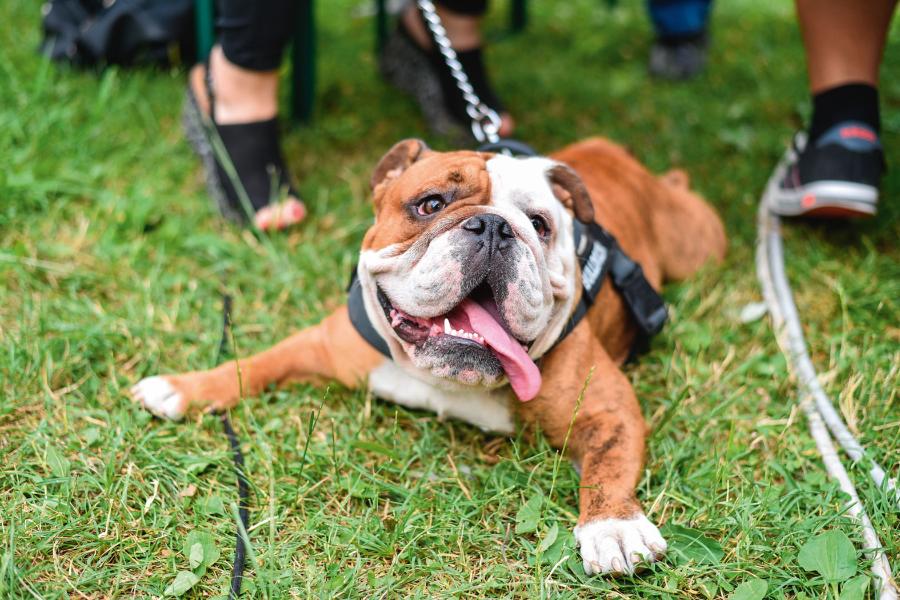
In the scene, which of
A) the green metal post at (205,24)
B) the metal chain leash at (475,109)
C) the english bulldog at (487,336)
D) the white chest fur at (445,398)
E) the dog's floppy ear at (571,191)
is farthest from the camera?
the green metal post at (205,24)

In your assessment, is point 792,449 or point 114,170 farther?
point 114,170

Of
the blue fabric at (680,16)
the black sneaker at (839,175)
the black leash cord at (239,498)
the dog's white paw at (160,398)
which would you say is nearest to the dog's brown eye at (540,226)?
the black leash cord at (239,498)

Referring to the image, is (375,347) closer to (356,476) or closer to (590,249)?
(356,476)

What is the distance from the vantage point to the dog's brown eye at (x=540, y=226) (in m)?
2.30

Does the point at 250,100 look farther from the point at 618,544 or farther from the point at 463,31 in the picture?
the point at 618,544

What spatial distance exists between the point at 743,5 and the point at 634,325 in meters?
5.17

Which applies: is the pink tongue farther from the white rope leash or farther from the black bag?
the black bag

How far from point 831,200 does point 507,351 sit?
191 centimetres

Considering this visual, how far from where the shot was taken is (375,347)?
2375 mm

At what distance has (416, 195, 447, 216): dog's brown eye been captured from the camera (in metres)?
2.25

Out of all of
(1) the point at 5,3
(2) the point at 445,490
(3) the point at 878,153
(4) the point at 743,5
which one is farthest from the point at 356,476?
(4) the point at 743,5

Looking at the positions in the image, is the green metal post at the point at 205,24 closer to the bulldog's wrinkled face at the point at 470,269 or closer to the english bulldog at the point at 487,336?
the english bulldog at the point at 487,336

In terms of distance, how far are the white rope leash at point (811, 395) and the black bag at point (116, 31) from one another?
10.8 feet

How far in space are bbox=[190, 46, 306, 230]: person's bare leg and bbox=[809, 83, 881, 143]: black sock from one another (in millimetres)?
2254
